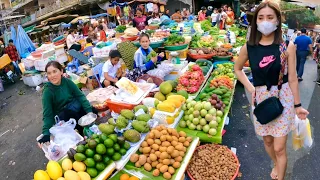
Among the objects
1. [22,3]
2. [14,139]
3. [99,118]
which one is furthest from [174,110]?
[22,3]

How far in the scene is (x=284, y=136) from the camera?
2.53 metres

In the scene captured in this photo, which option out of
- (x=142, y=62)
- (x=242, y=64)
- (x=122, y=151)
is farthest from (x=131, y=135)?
(x=142, y=62)


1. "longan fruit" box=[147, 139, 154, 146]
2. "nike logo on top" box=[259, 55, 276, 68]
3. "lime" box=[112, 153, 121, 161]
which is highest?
"nike logo on top" box=[259, 55, 276, 68]

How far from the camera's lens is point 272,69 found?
92.6 inches

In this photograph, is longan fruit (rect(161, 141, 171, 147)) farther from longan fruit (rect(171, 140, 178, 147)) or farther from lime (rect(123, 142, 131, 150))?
lime (rect(123, 142, 131, 150))

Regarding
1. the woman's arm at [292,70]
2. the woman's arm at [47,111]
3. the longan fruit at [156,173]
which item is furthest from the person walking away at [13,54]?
the woman's arm at [292,70]

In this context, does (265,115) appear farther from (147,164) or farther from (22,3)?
(22,3)

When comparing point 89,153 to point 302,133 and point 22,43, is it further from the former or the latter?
point 22,43

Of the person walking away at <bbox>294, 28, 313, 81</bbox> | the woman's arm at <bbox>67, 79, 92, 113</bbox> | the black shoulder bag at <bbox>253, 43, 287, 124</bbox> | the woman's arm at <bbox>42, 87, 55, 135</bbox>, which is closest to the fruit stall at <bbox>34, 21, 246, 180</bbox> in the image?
the woman's arm at <bbox>67, 79, 92, 113</bbox>

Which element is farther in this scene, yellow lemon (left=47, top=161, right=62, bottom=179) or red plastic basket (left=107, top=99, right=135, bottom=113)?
red plastic basket (left=107, top=99, right=135, bottom=113)

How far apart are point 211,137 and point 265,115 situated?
3.87 feet

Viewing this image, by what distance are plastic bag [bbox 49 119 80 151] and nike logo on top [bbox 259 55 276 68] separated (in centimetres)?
223

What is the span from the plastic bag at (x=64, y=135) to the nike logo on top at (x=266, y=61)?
2.23 metres

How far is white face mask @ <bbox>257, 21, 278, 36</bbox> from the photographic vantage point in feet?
7.50
